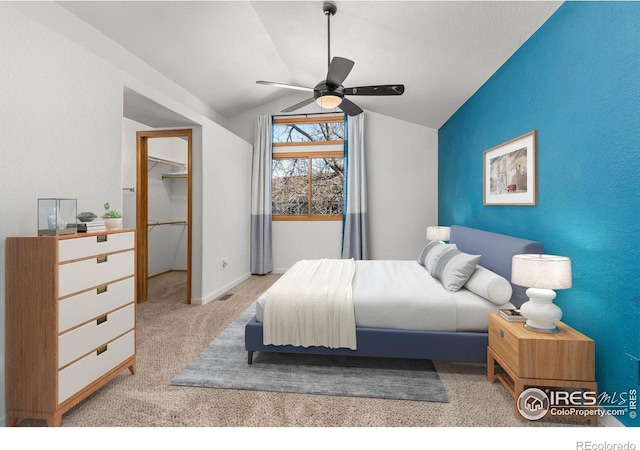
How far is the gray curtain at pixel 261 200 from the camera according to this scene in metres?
5.58

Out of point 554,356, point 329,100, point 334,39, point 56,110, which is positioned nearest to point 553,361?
point 554,356

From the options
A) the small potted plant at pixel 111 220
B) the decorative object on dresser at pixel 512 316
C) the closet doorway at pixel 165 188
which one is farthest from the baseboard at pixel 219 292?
the decorative object on dresser at pixel 512 316

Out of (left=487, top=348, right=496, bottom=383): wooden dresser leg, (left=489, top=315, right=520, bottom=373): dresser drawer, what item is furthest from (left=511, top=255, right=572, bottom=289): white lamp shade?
(left=487, top=348, right=496, bottom=383): wooden dresser leg

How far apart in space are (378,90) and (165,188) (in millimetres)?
4337

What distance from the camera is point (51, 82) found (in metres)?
2.03

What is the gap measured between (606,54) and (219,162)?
13.0 feet

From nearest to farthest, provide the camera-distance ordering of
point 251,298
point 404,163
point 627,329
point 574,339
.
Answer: point 627,329 → point 574,339 → point 251,298 → point 404,163

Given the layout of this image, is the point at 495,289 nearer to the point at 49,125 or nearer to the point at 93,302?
the point at 93,302

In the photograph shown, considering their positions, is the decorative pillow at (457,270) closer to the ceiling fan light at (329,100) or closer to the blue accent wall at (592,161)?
the blue accent wall at (592,161)

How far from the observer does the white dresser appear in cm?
162

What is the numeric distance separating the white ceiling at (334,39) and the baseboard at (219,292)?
2724 mm

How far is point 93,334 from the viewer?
1.85 meters
